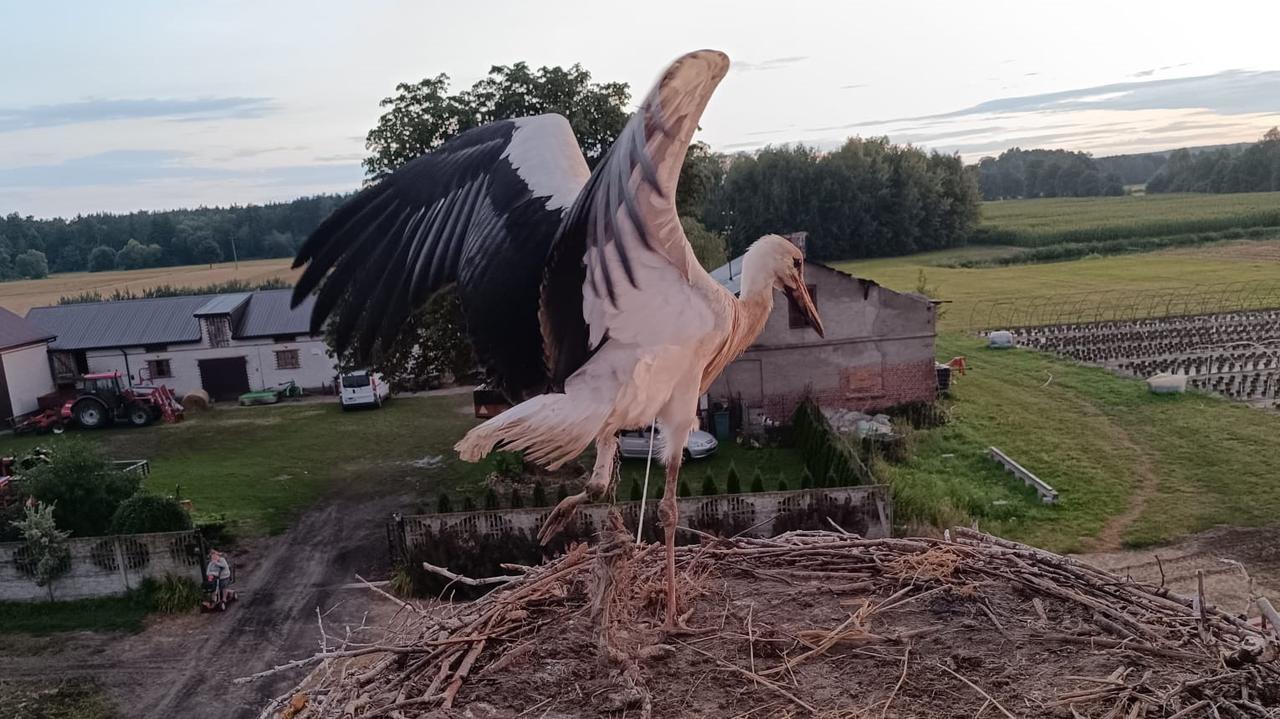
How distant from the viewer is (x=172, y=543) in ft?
36.3

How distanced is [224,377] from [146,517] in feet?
47.9

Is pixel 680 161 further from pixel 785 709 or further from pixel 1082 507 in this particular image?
pixel 1082 507

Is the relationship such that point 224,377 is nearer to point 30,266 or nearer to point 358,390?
point 358,390

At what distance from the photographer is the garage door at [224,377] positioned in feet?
82.8

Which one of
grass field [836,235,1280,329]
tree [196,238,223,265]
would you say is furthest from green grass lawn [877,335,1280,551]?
tree [196,238,223,265]

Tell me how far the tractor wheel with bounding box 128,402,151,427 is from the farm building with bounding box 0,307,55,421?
118 inches

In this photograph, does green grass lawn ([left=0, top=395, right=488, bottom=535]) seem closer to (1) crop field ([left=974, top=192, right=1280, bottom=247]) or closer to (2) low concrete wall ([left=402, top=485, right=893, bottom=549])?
(2) low concrete wall ([left=402, top=485, right=893, bottom=549])

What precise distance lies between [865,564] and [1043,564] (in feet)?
3.69

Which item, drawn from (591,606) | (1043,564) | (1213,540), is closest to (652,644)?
(591,606)

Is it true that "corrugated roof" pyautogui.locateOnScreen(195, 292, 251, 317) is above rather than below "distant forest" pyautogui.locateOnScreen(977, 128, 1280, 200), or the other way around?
below

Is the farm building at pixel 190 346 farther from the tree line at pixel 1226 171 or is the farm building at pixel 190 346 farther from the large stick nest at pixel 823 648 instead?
the tree line at pixel 1226 171

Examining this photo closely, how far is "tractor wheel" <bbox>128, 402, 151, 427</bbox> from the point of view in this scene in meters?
22.3

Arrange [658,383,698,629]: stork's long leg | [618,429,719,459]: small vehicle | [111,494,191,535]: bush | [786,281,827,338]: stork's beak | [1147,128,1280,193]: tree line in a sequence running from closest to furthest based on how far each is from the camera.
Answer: [658,383,698,629]: stork's long leg, [786,281,827,338]: stork's beak, [111,494,191,535]: bush, [618,429,719,459]: small vehicle, [1147,128,1280,193]: tree line

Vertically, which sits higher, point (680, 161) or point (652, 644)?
point (680, 161)
